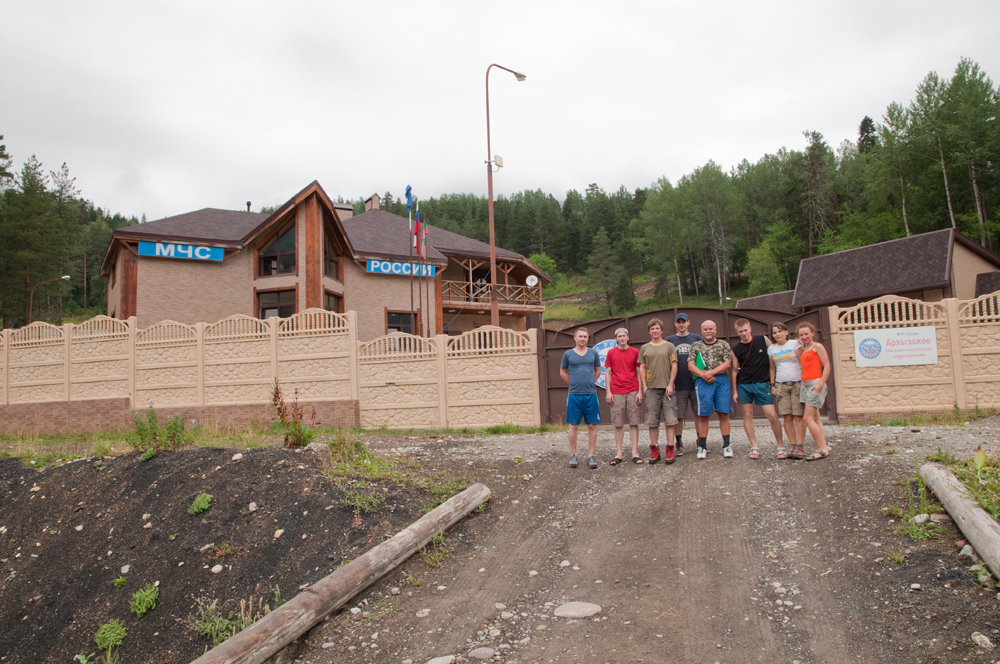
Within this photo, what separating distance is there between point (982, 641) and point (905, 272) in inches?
1056

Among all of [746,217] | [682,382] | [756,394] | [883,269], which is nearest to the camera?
[756,394]

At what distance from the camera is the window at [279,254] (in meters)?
20.9

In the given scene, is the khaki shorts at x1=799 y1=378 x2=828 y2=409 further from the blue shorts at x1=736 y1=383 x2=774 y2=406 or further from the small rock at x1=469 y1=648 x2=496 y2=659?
the small rock at x1=469 y1=648 x2=496 y2=659

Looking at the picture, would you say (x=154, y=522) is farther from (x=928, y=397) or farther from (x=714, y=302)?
(x=714, y=302)

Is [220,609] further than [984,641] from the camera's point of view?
Yes

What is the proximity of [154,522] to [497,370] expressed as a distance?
22.9 ft

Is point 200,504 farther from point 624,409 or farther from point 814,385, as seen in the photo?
point 814,385

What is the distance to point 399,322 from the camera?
23.4 meters

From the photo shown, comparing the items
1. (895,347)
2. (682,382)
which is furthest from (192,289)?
(895,347)

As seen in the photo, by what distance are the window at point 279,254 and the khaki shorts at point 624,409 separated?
16.0m

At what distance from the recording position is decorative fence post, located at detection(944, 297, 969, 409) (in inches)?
394

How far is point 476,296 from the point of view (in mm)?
26938

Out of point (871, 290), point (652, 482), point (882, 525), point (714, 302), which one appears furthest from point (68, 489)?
point (714, 302)

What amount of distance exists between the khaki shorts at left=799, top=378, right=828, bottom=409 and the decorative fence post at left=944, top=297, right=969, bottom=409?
16.1 ft
